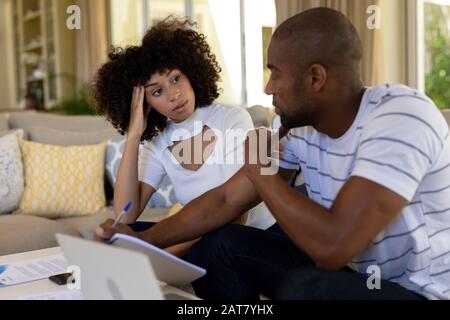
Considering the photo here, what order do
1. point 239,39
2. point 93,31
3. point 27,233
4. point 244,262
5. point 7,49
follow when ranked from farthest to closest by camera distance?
point 7,49 < point 93,31 < point 239,39 < point 27,233 < point 244,262

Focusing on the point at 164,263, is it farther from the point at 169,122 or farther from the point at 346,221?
the point at 169,122

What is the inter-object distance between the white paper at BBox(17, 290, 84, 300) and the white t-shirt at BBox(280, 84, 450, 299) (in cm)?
58

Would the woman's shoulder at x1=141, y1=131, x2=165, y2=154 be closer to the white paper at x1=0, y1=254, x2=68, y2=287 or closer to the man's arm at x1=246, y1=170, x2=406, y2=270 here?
the white paper at x1=0, y1=254, x2=68, y2=287

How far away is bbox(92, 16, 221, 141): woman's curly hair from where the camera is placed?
1.84 m

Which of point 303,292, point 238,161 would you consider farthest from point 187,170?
point 303,292

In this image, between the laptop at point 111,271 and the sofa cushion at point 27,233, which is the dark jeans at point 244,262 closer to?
the laptop at point 111,271

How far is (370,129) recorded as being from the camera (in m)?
1.09

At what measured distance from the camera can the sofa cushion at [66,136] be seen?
9.34 feet

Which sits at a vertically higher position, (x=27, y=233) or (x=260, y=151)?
(x=260, y=151)

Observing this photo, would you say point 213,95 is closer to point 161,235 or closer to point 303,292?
point 161,235

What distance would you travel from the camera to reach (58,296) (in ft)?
Result: 4.18

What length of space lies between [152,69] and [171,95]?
4.2 inches

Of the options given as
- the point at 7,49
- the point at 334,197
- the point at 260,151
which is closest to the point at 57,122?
the point at 260,151

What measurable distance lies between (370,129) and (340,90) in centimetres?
14
